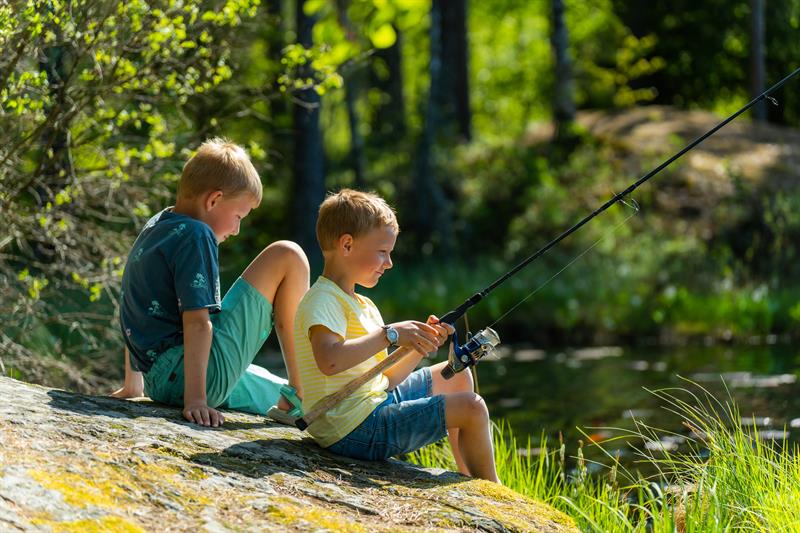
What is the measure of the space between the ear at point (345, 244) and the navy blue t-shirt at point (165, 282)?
46cm

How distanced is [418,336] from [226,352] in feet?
2.80

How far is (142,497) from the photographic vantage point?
314cm

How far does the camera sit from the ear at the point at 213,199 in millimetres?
4199

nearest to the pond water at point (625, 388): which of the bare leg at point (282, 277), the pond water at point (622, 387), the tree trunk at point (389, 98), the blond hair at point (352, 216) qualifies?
the pond water at point (622, 387)

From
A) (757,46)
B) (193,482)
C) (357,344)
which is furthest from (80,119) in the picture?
(757,46)

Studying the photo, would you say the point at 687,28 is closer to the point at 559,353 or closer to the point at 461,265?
the point at 461,265

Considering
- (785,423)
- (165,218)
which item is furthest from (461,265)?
(165,218)

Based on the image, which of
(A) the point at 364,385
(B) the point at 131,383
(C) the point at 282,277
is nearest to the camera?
(A) the point at 364,385

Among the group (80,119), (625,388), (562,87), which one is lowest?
(625,388)

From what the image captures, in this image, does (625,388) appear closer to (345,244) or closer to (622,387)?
(622,387)

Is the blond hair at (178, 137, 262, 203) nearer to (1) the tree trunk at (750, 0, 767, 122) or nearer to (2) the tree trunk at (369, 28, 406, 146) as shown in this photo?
(2) the tree trunk at (369, 28, 406, 146)

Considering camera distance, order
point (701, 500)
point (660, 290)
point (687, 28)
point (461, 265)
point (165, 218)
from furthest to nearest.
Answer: point (687, 28), point (461, 265), point (660, 290), point (165, 218), point (701, 500)

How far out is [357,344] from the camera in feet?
12.6

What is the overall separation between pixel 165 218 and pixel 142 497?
138 cm
